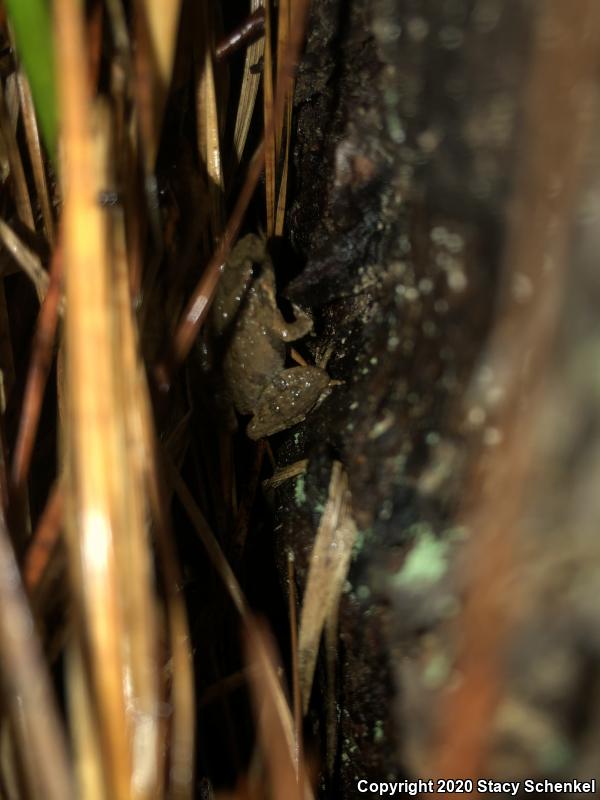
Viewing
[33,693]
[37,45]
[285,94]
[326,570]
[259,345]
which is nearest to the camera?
[33,693]

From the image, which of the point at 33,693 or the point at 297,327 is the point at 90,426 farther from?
the point at 297,327

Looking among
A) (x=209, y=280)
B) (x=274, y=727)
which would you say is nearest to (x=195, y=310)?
(x=209, y=280)

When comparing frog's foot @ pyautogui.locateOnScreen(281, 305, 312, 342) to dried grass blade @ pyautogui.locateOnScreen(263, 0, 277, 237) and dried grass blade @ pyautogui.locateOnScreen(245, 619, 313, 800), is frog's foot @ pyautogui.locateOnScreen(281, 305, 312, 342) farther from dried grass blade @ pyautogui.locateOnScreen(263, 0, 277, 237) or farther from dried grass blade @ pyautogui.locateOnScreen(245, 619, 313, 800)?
dried grass blade @ pyautogui.locateOnScreen(245, 619, 313, 800)

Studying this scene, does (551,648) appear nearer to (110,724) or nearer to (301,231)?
(110,724)

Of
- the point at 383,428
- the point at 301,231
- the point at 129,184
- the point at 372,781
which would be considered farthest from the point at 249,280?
the point at 372,781

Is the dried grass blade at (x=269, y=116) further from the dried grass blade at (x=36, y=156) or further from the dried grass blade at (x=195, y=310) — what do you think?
the dried grass blade at (x=36, y=156)

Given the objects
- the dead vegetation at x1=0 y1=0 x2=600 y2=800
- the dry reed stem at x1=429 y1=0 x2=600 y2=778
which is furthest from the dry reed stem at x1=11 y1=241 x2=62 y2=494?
the dry reed stem at x1=429 y1=0 x2=600 y2=778
